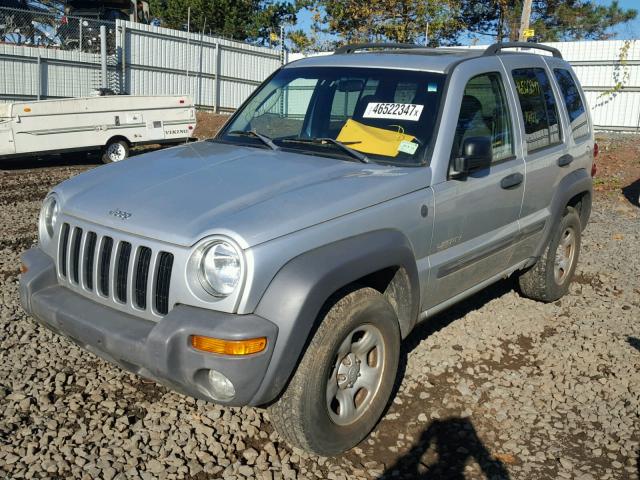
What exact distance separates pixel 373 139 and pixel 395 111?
0.26 meters

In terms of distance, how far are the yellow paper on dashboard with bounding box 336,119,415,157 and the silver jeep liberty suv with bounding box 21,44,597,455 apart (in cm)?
1

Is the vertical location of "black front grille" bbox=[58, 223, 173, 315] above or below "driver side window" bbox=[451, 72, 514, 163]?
below

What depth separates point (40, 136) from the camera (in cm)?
1255

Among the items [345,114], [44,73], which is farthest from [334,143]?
[44,73]

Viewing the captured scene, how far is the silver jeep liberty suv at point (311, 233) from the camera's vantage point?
283 centimetres

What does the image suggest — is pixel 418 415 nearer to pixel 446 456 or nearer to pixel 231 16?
pixel 446 456

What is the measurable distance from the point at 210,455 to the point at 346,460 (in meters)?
0.70

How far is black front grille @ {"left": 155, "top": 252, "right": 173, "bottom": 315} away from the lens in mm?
2920

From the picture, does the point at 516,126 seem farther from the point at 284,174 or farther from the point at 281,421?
the point at 281,421

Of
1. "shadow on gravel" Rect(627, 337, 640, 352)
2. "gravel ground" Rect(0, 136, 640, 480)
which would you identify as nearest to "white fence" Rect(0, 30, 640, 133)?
"gravel ground" Rect(0, 136, 640, 480)

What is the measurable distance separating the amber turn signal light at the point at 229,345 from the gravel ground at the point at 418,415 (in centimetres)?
81

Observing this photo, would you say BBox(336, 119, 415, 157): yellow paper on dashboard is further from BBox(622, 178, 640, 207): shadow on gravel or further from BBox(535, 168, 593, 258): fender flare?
BBox(622, 178, 640, 207): shadow on gravel

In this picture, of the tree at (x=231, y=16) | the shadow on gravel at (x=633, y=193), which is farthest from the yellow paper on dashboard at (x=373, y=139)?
the tree at (x=231, y=16)

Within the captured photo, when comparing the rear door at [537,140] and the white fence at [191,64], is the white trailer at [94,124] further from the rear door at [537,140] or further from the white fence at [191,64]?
the rear door at [537,140]
